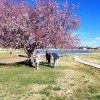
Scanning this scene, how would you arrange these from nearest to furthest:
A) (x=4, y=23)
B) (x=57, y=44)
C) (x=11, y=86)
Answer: (x=11, y=86) → (x=4, y=23) → (x=57, y=44)

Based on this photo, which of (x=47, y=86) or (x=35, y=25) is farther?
(x=35, y=25)

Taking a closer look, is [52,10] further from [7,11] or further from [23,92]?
[23,92]

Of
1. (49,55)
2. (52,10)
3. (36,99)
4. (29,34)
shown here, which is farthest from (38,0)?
(36,99)

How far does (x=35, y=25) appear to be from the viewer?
128 feet

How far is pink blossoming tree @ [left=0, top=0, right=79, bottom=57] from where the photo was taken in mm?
37625

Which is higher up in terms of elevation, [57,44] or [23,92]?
[57,44]

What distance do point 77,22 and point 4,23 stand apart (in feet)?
31.4

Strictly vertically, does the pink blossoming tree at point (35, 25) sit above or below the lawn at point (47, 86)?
above

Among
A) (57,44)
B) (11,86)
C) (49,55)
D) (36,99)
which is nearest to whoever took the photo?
(36,99)

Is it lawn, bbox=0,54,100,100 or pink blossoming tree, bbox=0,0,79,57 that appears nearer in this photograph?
lawn, bbox=0,54,100,100

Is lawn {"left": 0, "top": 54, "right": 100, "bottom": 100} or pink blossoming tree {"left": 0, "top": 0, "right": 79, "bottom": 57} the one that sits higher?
pink blossoming tree {"left": 0, "top": 0, "right": 79, "bottom": 57}

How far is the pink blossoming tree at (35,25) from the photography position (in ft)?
123

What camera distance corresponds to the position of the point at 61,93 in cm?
2375

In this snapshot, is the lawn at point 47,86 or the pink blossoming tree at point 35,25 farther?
the pink blossoming tree at point 35,25
